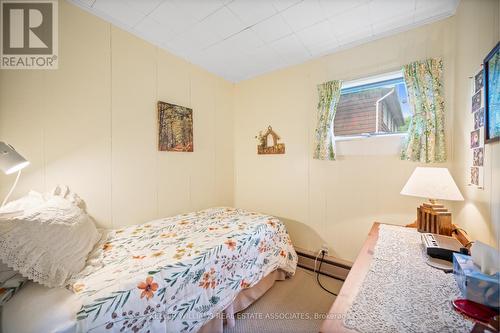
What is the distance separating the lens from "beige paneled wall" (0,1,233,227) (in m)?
1.47

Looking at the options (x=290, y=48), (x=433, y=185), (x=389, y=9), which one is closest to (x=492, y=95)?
(x=433, y=185)

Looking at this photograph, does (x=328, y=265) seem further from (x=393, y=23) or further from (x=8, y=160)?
(x=8, y=160)

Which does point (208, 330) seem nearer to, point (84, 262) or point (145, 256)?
point (145, 256)

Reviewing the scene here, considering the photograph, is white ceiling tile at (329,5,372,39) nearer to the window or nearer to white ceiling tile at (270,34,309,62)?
white ceiling tile at (270,34,309,62)

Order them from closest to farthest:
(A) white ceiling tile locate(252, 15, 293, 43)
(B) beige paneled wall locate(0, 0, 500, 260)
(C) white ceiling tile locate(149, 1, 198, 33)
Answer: (B) beige paneled wall locate(0, 0, 500, 260), (C) white ceiling tile locate(149, 1, 198, 33), (A) white ceiling tile locate(252, 15, 293, 43)

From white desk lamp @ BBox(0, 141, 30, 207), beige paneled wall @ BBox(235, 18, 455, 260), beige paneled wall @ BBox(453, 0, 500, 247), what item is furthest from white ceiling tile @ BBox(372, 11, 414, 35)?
white desk lamp @ BBox(0, 141, 30, 207)

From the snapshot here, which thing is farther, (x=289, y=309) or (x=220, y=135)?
(x=220, y=135)

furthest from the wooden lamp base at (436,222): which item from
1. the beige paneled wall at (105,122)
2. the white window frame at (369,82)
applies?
the beige paneled wall at (105,122)

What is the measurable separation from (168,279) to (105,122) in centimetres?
155

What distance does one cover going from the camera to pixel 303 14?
5.68ft

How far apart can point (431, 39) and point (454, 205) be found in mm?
1543

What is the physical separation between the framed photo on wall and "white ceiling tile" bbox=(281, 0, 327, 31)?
1.22m

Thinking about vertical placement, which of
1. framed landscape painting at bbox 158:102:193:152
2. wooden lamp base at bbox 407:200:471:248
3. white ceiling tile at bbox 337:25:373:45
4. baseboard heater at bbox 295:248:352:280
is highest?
white ceiling tile at bbox 337:25:373:45

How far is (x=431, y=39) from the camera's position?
181 cm
